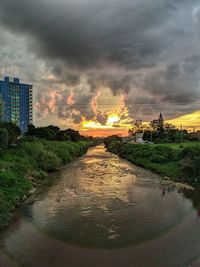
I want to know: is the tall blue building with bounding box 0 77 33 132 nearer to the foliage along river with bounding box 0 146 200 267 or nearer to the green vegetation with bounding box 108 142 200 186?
the green vegetation with bounding box 108 142 200 186

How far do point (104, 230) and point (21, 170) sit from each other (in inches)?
693

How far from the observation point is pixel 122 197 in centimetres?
2884

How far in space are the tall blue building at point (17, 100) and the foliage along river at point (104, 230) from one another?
334 feet

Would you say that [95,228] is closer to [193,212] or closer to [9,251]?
[9,251]

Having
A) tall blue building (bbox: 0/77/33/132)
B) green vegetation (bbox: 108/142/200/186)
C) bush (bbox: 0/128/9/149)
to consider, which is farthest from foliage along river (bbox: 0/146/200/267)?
tall blue building (bbox: 0/77/33/132)

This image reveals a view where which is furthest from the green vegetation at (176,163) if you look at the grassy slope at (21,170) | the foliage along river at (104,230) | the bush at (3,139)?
the bush at (3,139)

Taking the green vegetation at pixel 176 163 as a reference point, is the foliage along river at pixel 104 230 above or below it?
below

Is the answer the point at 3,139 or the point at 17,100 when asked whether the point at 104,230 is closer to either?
the point at 3,139

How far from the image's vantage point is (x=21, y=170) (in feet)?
114

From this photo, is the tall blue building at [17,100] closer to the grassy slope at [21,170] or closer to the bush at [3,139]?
the grassy slope at [21,170]

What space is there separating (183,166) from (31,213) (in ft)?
75.3

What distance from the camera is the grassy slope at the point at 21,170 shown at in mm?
24078

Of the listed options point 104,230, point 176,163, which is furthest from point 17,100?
point 104,230

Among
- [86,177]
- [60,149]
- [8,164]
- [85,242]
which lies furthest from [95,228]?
[60,149]
